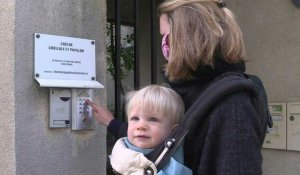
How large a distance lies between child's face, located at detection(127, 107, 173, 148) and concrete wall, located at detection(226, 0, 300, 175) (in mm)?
2778

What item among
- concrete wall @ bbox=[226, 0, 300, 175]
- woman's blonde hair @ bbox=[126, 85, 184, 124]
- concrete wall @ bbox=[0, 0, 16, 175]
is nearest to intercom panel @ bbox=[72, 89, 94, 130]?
concrete wall @ bbox=[0, 0, 16, 175]

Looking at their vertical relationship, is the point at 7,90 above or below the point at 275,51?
below

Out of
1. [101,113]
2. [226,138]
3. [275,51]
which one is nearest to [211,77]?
[226,138]

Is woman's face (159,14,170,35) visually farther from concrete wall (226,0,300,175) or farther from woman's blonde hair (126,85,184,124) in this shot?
concrete wall (226,0,300,175)

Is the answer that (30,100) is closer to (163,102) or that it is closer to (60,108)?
(60,108)

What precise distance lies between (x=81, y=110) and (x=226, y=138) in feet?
→ 4.09

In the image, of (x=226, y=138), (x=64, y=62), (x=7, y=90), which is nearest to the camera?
(x=226, y=138)

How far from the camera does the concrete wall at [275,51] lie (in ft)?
13.8

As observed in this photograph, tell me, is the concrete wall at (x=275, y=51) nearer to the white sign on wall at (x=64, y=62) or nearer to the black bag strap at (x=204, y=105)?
the white sign on wall at (x=64, y=62)

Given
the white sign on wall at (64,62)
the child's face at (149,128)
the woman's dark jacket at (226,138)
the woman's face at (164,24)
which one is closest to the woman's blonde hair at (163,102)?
the child's face at (149,128)

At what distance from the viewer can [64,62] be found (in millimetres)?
2457

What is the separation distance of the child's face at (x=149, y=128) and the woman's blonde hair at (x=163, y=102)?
2 centimetres

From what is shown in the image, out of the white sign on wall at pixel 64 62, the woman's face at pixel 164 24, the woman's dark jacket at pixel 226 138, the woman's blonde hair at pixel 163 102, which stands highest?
the woman's face at pixel 164 24

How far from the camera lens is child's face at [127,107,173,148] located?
170cm
